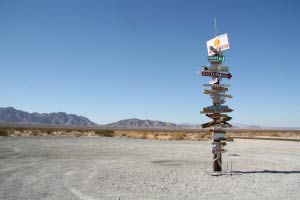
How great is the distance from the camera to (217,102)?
13.4m

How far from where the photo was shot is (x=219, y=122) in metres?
13.3

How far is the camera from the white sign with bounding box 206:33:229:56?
1341cm

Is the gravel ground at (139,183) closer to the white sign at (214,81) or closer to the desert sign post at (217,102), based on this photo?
the desert sign post at (217,102)

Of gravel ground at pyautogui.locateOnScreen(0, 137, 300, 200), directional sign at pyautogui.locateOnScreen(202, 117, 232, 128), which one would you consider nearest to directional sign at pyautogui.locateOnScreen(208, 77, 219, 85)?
directional sign at pyautogui.locateOnScreen(202, 117, 232, 128)

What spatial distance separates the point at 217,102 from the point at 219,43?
2610mm

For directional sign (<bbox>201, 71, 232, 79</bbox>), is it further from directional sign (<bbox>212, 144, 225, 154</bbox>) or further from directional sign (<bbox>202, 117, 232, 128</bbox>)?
directional sign (<bbox>212, 144, 225, 154</bbox>)

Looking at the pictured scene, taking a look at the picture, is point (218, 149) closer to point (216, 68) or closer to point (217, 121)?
point (217, 121)

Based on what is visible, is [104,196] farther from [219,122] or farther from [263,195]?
[219,122]

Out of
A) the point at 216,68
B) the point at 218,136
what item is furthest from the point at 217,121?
the point at 216,68

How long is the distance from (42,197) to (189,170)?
7.13 m

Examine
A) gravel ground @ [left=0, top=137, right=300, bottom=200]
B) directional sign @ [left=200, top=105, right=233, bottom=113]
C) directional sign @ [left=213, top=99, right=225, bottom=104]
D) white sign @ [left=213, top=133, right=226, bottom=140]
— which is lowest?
gravel ground @ [left=0, top=137, right=300, bottom=200]

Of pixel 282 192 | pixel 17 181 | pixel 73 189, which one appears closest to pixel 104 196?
pixel 73 189

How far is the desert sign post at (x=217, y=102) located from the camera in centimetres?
1323

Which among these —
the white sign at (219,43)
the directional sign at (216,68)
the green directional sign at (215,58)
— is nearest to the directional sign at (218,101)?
the directional sign at (216,68)
